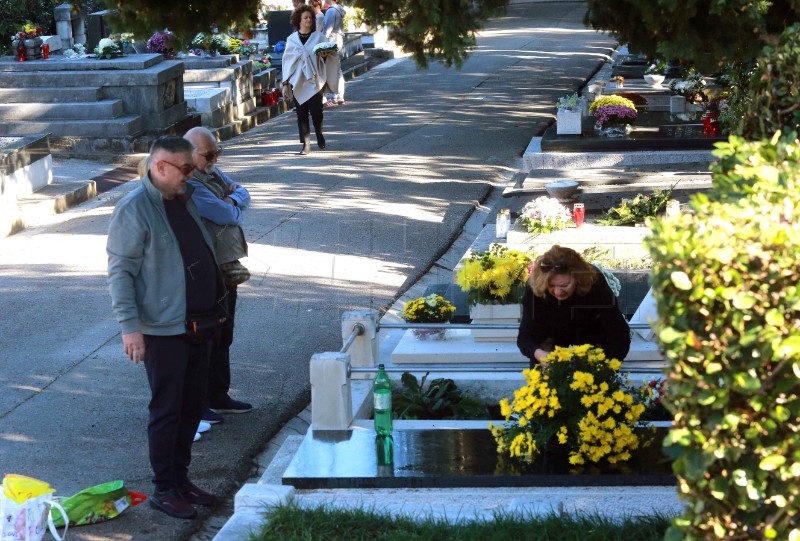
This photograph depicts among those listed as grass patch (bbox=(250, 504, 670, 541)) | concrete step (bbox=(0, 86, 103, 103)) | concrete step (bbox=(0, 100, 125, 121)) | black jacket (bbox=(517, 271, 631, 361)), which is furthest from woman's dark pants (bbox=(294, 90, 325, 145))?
grass patch (bbox=(250, 504, 670, 541))

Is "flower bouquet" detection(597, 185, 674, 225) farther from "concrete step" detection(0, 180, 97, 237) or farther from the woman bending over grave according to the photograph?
"concrete step" detection(0, 180, 97, 237)

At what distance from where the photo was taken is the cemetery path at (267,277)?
631 cm

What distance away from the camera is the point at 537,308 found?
5.92 metres

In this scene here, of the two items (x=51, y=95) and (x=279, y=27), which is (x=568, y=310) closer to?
(x=51, y=95)

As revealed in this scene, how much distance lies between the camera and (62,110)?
54.3 ft

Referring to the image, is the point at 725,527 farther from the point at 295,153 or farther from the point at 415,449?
the point at 295,153

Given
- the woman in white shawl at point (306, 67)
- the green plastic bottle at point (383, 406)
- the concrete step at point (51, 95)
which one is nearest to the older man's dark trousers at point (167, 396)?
the green plastic bottle at point (383, 406)

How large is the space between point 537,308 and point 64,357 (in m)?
3.66

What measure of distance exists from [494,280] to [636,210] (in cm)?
278

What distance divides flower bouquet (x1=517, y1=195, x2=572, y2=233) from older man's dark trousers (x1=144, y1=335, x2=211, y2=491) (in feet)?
15.0

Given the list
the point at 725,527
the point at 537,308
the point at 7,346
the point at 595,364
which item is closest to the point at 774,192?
the point at 725,527

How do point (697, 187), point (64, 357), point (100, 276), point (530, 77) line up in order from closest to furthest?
point (64, 357) < point (100, 276) < point (697, 187) < point (530, 77)

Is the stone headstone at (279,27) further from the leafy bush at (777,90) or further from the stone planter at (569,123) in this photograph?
the leafy bush at (777,90)

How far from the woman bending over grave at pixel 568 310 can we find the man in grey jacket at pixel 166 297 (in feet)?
5.39
